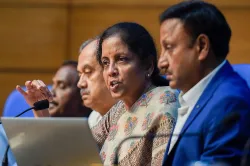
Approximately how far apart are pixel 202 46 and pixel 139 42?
0.45 m

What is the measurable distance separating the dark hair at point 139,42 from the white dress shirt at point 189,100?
1.27 feet

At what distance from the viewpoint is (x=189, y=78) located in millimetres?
2186

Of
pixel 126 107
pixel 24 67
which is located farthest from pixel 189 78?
pixel 24 67

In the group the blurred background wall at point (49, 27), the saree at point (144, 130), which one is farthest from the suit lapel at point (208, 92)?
the blurred background wall at point (49, 27)

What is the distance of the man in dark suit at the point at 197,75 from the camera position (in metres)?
2.06

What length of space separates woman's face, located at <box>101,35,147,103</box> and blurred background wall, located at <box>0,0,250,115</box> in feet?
7.33

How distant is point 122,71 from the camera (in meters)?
2.50

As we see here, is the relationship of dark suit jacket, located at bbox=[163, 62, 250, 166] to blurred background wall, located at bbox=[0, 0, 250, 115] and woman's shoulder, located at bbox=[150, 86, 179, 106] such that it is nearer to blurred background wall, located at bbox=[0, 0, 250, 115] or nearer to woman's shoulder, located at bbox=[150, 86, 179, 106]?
woman's shoulder, located at bbox=[150, 86, 179, 106]

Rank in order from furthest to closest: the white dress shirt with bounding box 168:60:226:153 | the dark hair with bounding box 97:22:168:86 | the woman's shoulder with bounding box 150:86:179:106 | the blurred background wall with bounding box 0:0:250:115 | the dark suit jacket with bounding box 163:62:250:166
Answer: the blurred background wall with bounding box 0:0:250:115 < the dark hair with bounding box 97:22:168:86 < the woman's shoulder with bounding box 150:86:179:106 < the white dress shirt with bounding box 168:60:226:153 < the dark suit jacket with bounding box 163:62:250:166

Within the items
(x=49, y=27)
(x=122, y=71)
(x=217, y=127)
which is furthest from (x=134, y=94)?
(x=49, y=27)

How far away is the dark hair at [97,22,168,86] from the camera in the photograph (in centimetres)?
255

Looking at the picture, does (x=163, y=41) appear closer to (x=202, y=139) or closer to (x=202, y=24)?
(x=202, y=24)

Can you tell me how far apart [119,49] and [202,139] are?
2.02 ft

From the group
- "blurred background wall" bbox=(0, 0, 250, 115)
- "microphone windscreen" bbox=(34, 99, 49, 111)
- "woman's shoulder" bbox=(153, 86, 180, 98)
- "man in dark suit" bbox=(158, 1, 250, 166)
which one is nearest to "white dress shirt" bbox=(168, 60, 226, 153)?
"man in dark suit" bbox=(158, 1, 250, 166)
